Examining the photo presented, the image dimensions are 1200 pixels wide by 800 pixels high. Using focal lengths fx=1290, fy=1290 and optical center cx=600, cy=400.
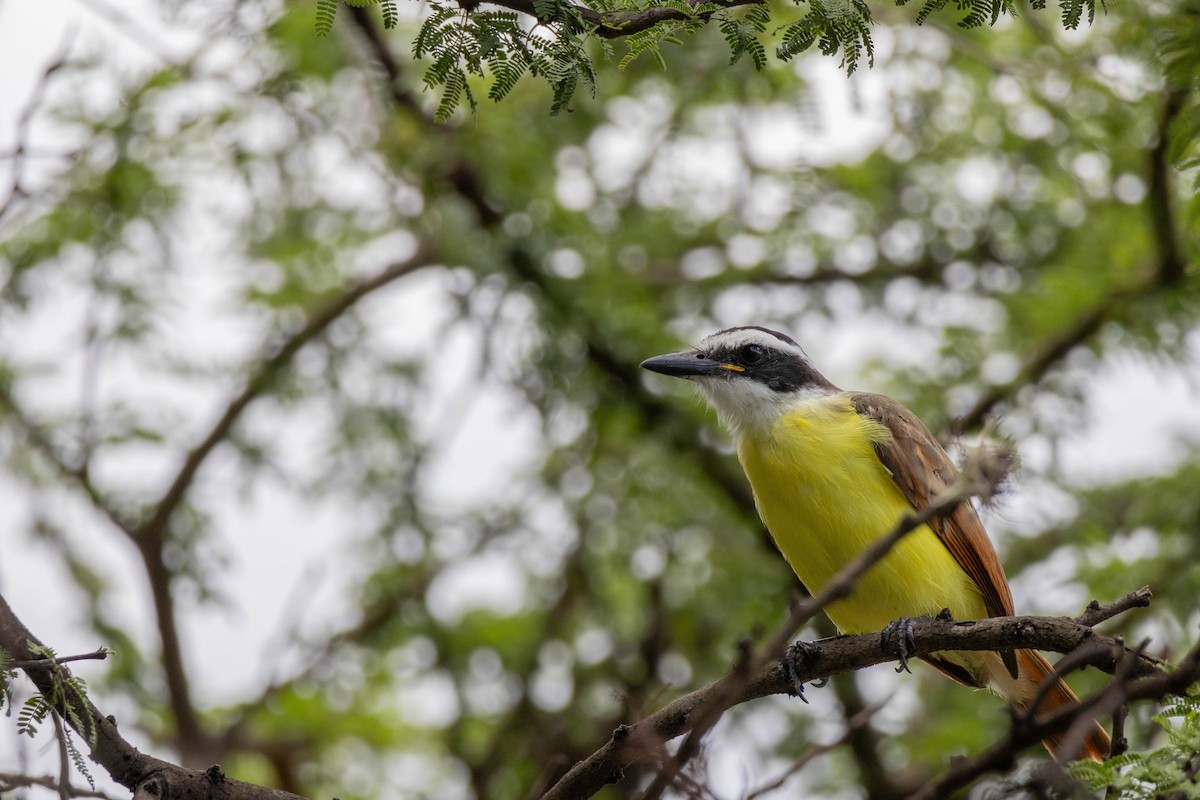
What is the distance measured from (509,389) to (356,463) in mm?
1498

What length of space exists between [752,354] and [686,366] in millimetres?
305

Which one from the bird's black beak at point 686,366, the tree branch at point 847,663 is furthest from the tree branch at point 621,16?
the bird's black beak at point 686,366

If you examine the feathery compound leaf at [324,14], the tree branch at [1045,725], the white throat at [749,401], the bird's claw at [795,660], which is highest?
the feathery compound leaf at [324,14]

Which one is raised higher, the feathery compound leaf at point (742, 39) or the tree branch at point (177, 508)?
the feathery compound leaf at point (742, 39)

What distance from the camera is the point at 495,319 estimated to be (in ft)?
20.2

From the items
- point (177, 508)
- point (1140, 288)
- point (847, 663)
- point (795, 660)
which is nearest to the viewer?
point (847, 663)

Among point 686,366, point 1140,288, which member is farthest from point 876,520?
point 1140,288

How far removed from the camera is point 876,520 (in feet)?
14.2

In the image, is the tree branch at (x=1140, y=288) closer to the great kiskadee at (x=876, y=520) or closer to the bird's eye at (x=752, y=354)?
the great kiskadee at (x=876, y=520)

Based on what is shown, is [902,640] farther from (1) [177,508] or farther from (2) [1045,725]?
(1) [177,508]

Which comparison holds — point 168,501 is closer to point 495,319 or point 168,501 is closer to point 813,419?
point 495,319

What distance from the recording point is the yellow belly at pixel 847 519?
430 centimetres

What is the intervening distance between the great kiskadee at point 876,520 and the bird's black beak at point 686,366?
0.27 meters

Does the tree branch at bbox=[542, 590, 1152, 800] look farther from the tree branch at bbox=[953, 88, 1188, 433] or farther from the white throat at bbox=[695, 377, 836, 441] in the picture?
the tree branch at bbox=[953, 88, 1188, 433]
